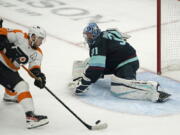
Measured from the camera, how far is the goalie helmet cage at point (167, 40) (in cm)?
520

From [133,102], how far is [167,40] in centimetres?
122

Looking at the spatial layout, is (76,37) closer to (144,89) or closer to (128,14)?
(128,14)

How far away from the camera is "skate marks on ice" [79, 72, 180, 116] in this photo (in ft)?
13.9

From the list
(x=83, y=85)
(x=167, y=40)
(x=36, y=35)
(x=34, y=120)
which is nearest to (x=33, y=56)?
(x=36, y=35)

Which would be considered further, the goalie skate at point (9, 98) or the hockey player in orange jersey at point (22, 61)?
the goalie skate at point (9, 98)

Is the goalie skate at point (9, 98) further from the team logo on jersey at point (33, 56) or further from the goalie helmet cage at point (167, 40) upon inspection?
the goalie helmet cage at point (167, 40)

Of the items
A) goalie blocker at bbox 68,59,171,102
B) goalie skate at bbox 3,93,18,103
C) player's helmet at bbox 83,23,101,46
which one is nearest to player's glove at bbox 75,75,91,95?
goalie blocker at bbox 68,59,171,102

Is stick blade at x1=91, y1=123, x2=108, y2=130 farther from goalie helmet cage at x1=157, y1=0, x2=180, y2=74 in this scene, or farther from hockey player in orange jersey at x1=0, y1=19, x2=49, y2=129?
goalie helmet cage at x1=157, y1=0, x2=180, y2=74

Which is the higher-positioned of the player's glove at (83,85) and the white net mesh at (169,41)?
the white net mesh at (169,41)

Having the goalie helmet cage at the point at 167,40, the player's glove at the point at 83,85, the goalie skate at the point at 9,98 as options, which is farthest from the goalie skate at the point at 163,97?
the goalie skate at the point at 9,98

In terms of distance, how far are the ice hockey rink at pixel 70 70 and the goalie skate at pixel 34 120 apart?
0.18 ft

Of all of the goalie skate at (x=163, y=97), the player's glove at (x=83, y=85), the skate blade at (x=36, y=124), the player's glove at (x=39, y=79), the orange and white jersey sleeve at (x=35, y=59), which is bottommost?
the skate blade at (x=36, y=124)

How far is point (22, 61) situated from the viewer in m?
4.02

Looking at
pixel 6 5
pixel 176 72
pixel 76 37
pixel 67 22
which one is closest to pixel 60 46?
pixel 76 37
